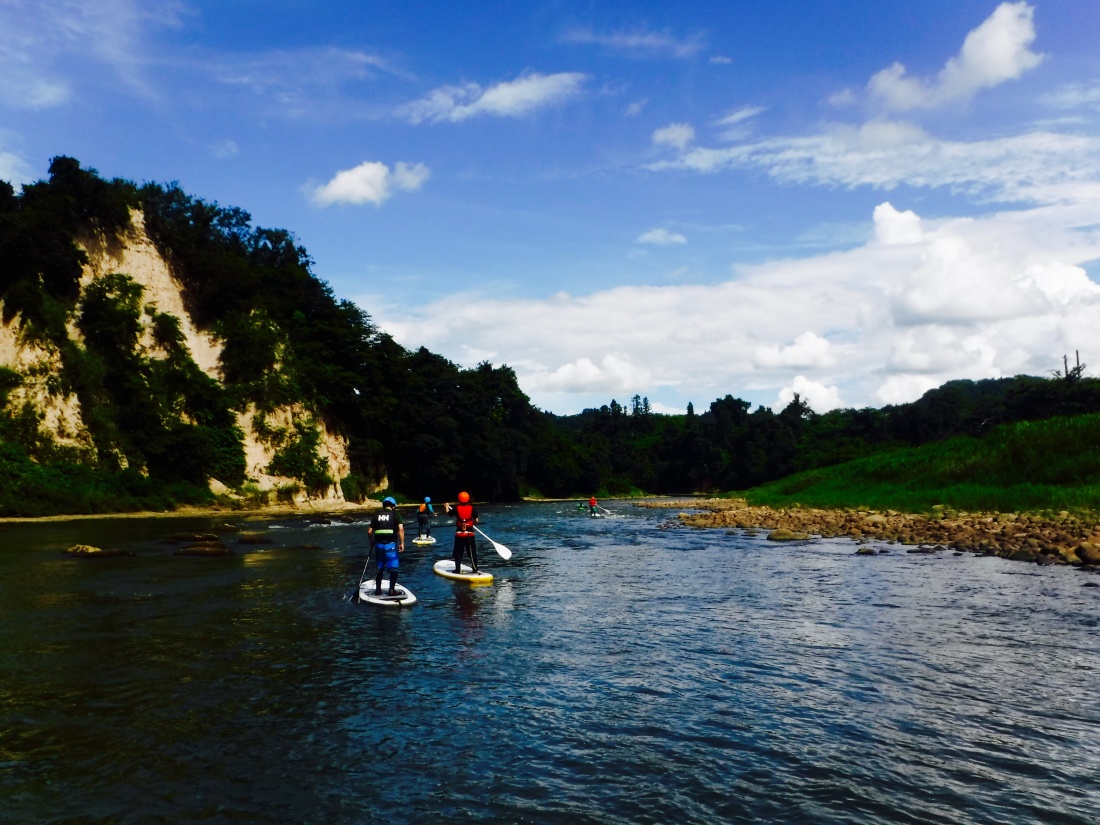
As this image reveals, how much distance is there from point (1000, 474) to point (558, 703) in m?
38.4

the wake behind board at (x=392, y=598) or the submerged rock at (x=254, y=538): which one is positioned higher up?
the wake behind board at (x=392, y=598)

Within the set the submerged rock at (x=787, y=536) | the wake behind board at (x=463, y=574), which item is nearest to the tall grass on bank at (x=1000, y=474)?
the submerged rock at (x=787, y=536)

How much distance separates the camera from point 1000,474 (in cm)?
3975

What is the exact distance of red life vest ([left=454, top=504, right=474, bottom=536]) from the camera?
21.2 meters

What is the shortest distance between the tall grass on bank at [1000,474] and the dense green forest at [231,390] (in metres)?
29.7

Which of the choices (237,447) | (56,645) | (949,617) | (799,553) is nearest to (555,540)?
(799,553)

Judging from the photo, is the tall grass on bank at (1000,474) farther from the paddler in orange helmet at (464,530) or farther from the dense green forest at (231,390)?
the dense green forest at (231,390)

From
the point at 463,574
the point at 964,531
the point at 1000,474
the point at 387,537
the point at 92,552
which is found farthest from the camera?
the point at 1000,474

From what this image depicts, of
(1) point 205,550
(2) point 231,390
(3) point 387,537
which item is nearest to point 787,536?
(3) point 387,537

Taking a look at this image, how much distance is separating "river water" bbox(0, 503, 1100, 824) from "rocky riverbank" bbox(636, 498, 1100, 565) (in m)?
4.03

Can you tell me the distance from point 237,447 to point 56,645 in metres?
53.4

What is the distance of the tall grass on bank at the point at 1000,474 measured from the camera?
3409 cm

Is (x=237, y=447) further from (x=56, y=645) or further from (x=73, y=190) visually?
(x=56, y=645)

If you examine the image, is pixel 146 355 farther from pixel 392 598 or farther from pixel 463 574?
pixel 392 598
